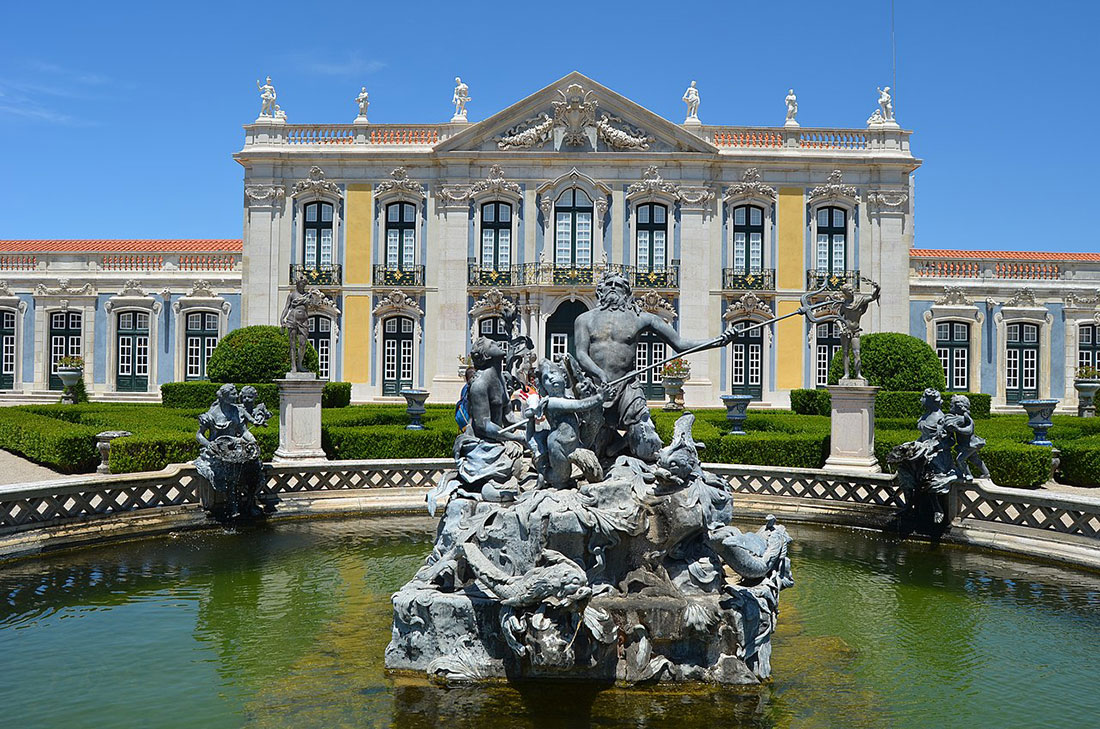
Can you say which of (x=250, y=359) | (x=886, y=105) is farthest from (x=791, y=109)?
(x=250, y=359)

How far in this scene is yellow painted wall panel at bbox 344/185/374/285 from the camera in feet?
93.4

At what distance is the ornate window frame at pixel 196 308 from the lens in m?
29.3

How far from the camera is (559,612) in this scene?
5.20 m

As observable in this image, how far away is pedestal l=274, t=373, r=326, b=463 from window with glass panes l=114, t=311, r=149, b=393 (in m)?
19.5

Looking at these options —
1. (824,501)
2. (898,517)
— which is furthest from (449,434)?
(898,517)

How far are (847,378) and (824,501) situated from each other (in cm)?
261

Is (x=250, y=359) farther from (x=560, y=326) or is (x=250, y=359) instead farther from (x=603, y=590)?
(x=603, y=590)

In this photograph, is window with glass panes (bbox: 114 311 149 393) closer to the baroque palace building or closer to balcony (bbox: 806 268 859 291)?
the baroque palace building

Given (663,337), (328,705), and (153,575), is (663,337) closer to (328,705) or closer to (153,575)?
(328,705)

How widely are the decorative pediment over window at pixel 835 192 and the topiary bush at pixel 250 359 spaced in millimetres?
17353

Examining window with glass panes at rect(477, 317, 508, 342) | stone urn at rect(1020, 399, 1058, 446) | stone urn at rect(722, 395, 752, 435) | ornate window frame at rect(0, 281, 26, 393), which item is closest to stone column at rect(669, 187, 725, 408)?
window with glass panes at rect(477, 317, 508, 342)

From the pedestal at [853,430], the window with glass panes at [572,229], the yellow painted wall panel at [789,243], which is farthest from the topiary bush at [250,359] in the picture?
the pedestal at [853,430]

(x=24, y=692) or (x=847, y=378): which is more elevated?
(x=847, y=378)

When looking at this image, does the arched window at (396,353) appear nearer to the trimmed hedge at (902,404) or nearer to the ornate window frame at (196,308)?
the ornate window frame at (196,308)
